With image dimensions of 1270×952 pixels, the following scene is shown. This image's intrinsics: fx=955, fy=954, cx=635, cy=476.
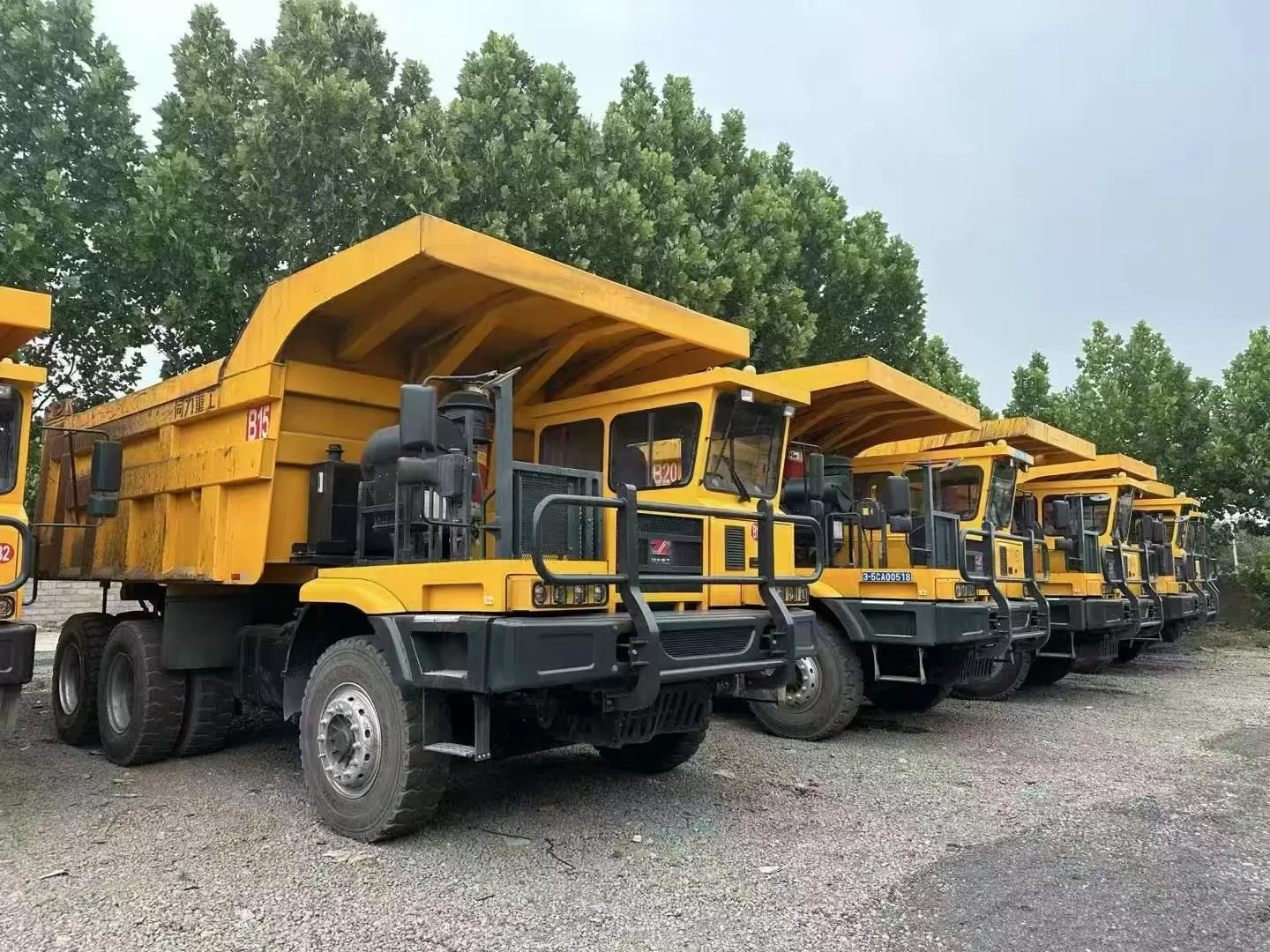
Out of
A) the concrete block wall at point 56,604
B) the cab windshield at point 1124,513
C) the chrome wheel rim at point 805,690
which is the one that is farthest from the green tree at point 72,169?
the cab windshield at point 1124,513

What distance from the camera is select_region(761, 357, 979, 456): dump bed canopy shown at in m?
7.29

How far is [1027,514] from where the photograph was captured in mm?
11430

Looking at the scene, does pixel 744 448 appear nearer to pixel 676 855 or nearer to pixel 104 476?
pixel 676 855

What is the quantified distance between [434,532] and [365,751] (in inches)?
42.6

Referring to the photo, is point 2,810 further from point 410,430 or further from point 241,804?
point 410,430

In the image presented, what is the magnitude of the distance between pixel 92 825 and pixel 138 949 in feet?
6.07

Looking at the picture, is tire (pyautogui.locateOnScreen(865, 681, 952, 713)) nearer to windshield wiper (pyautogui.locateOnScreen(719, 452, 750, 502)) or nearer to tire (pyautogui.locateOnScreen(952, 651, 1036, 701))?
tire (pyautogui.locateOnScreen(952, 651, 1036, 701))

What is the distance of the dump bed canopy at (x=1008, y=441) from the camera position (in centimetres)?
919

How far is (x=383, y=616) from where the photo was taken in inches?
174

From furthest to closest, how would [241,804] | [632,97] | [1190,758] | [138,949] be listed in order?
[632,97] < [1190,758] < [241,804] < [138,949]

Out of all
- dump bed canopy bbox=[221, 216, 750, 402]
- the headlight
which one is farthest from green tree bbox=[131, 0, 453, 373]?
the headlight

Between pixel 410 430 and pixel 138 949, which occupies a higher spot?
pixel 410 430

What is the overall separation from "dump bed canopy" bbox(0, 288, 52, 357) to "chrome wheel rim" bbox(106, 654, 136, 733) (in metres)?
2.52

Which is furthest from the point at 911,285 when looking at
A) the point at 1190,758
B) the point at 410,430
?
the point at 410,430
